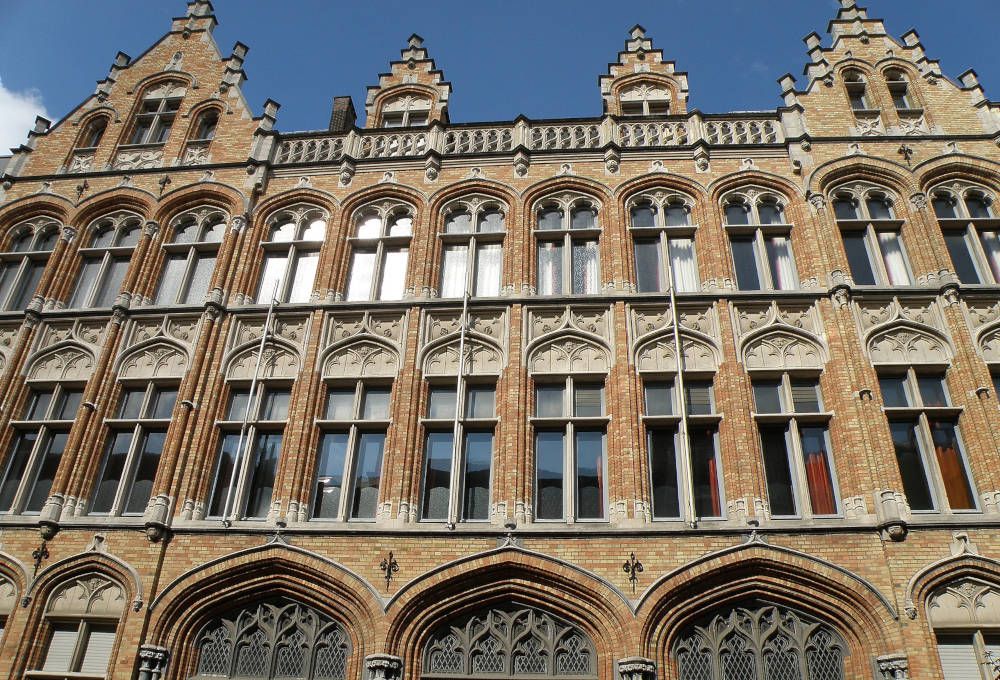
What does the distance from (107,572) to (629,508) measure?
319 inches

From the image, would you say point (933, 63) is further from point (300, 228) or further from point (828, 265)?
point (300, 228)

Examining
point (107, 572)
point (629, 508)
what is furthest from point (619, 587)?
point (107, 572)

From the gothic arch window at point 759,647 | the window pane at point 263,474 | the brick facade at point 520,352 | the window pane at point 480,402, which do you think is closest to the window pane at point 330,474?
the brick facade at point 520,352

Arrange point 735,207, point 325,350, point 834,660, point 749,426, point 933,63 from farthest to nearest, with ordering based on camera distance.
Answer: point 933,63 → point 735,207 → point 325,350 → point 749,426 → point 834,660

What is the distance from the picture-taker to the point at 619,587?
1077 centimetres

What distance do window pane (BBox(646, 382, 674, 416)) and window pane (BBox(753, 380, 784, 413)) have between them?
139 cm

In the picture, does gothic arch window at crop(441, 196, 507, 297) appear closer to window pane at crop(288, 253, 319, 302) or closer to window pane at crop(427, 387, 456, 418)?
window pane at crop(427, 387, 456, 418)

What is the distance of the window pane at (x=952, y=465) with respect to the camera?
11344 mm

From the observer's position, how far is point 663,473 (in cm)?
1200

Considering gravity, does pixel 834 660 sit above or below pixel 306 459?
below

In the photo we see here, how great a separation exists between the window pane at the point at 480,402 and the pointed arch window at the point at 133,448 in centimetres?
524

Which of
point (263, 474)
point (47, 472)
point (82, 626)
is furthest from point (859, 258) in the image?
point (47, 472)

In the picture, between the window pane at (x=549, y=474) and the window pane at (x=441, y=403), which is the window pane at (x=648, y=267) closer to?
the window pane at (x=549, y=474)

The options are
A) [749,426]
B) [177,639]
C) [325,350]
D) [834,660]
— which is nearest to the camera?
[834,660]
